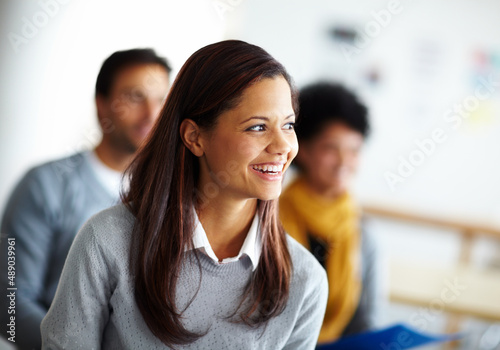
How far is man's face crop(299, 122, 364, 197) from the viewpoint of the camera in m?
1.72

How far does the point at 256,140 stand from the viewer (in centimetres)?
91

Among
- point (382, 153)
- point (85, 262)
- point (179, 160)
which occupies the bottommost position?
point (382, 153)

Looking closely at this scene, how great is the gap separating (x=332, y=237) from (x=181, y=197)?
87 cm

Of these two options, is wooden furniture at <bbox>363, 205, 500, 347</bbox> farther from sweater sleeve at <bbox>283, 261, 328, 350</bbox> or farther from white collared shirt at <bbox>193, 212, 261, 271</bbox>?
white collared shirt at <bbox>193, 212, 261, 271</bbox>

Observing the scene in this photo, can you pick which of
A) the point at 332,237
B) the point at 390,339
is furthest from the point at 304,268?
the point at 332,237

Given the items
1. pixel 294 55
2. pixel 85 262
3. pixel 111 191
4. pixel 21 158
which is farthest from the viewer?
pixel 294 55

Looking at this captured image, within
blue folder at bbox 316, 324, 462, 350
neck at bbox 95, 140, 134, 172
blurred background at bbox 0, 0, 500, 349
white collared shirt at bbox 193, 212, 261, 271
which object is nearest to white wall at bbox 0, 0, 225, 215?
neck at bbox 95, 140, 134, 172

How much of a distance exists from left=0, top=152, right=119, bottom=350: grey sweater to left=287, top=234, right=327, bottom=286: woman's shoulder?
0.40m

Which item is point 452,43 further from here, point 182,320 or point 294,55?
point 182,320

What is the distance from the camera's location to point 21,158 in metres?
1.42

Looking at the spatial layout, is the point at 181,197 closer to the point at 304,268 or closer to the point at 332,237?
the point at 304,268

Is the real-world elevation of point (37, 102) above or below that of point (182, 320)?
above

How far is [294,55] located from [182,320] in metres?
2.57

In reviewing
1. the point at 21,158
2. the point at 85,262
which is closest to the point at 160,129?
the point at 85,262
